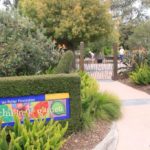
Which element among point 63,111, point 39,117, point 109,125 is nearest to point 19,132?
point 39,117

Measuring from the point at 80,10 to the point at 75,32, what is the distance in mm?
1291

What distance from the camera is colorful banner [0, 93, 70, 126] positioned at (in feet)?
18.5

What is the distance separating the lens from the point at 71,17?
19062mm

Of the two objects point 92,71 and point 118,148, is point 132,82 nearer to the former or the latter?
point 92,71

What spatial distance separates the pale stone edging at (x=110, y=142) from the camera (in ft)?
19.0

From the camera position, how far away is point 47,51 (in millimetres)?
9328

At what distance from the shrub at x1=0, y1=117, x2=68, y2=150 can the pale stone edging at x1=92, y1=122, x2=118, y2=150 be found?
101 centimetres

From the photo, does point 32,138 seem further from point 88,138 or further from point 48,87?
point 88,138

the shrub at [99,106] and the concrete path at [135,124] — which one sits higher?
the shrub at [99,106]

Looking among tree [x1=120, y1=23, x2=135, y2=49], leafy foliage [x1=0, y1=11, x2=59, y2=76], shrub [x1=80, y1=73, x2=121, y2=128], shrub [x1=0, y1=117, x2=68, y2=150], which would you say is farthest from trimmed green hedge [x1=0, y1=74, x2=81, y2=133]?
tree [x1=120, y1=23, x2=135, y2=49]

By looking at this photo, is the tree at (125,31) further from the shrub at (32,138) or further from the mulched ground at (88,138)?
the shrub at (32,138)

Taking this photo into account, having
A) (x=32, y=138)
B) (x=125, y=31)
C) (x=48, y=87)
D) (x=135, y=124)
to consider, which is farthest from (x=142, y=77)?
(x=125, y=31)

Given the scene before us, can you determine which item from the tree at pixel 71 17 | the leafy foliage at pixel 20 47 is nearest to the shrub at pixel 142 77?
the leafy foliage at pixel 20 47

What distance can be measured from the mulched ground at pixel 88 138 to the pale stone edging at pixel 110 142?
2.8 inches
